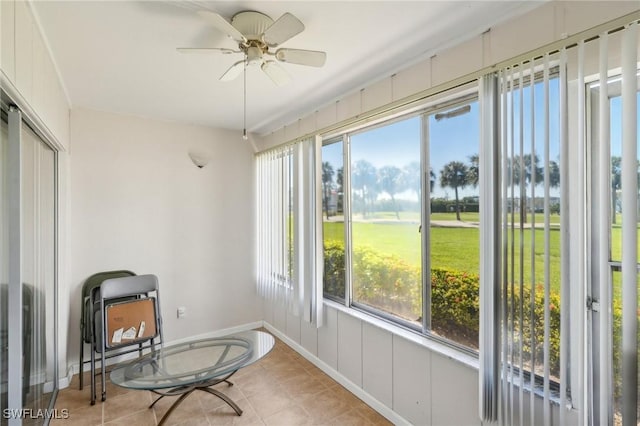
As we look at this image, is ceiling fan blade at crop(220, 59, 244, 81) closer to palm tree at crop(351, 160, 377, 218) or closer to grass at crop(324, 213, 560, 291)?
palm tree at crop(351, 160, 377, 218)

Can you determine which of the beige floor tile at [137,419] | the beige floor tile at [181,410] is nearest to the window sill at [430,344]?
the beige floor tile at [181,410]

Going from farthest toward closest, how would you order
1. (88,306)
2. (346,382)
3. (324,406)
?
(88,306), (346,382), (324,406)

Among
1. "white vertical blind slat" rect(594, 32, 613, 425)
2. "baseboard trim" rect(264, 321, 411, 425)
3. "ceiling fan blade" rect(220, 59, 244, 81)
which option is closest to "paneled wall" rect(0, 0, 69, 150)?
"ceiling fan blade" rect(220, 59, 244, 81)

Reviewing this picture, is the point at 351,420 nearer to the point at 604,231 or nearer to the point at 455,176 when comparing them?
the point at 455,176

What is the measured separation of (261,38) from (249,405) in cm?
257

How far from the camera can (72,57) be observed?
1.99 meters

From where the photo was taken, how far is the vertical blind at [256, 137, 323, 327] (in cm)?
286

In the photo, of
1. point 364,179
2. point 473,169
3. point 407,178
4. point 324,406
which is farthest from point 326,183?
point 324,406

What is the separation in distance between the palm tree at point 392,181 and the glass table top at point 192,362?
4.99ft

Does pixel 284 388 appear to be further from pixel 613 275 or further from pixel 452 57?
pixel 452 57

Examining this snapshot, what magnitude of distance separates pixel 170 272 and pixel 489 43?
138 inches

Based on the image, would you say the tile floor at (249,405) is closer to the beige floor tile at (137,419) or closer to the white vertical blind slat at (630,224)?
the beige floor tile at (137,419)

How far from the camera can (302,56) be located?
165 centimetres

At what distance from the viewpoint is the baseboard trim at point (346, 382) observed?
218cm
